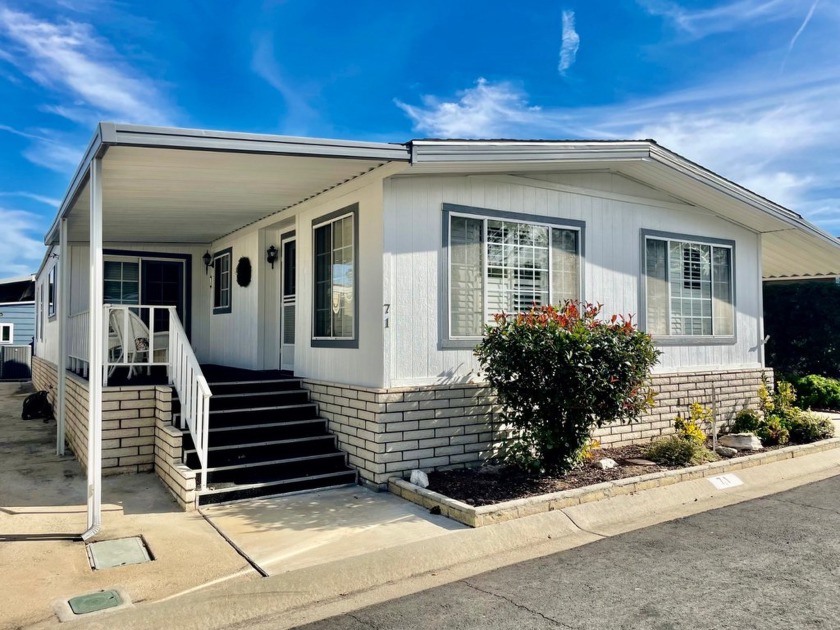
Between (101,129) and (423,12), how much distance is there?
632cm

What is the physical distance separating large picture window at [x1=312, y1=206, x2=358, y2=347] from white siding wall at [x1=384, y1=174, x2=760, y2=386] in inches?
24.7

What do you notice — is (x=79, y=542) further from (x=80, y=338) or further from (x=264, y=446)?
(x=80, y=338)

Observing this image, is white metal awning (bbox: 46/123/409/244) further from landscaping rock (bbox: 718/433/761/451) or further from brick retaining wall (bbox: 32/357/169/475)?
landscaping rock (bbox: 718/433/761/451)

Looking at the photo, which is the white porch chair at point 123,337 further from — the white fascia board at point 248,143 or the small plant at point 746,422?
the small plant at point 746,422

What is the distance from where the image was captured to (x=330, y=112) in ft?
42.7

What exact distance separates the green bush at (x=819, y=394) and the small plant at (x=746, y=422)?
151 inches

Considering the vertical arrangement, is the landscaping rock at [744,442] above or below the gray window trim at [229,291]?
below

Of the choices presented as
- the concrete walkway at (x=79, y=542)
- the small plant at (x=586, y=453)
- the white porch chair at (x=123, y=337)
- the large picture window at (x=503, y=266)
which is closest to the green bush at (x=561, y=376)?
the small plant at (x=586, y=453)

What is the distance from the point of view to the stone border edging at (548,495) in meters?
5.25

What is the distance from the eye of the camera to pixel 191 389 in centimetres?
639

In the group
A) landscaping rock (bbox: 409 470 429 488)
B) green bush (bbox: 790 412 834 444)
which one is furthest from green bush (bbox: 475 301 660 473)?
green bush (bbox: 790 412 834 444)

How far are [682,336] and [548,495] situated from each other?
4.34m

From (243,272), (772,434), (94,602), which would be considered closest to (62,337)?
(243,272)

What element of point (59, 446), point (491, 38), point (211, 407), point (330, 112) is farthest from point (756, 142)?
point (59, 446)
